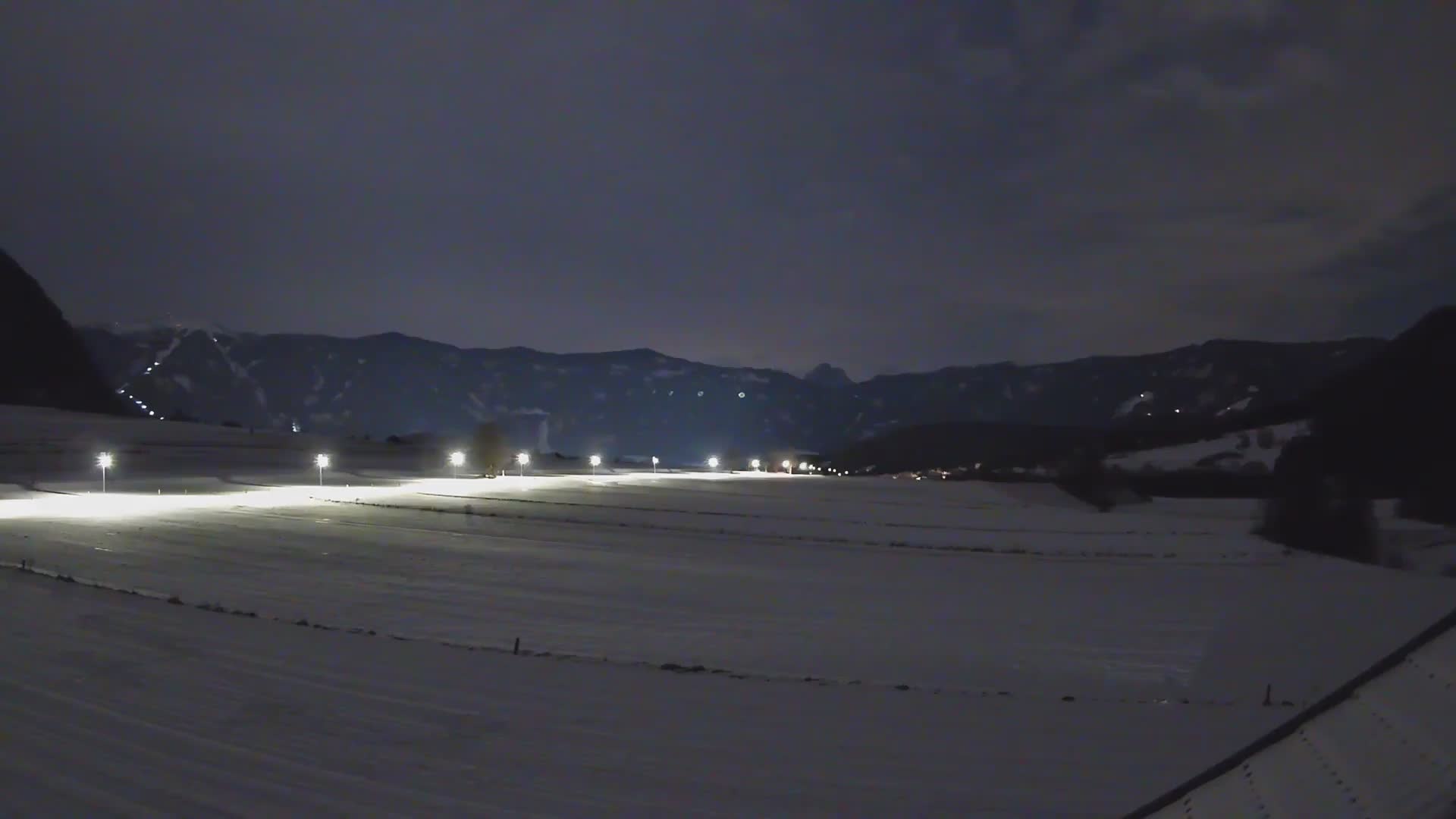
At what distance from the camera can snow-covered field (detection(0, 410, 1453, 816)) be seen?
283 inches

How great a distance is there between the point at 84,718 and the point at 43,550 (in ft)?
49.7

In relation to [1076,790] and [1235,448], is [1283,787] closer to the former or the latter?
[1076,790]

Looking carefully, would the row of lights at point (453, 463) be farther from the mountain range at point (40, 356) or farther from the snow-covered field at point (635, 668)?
the mountain range at point (40, 356)

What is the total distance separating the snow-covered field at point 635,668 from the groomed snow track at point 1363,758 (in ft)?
8.23

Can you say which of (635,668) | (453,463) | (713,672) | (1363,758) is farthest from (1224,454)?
(1363,758)

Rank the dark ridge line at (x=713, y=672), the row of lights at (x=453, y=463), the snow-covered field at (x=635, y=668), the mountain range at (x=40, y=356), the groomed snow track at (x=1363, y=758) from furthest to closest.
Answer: the mountain range at (x=40, y=356), the row of lights at (x=453, y=463), the dark ridge line at (x=713, y=672), the snow-covered field at (x=635, y=668), the groomed snow track at (x=1363, y=758)

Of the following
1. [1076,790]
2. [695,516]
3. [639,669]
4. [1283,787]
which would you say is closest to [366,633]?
Result: [639,669]

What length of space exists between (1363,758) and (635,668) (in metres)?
8.19

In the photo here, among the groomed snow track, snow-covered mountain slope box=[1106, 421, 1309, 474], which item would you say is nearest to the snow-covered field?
the groomed snow track

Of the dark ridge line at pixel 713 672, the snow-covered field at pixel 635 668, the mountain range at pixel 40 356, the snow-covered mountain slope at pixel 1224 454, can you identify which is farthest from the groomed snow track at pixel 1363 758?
the mountain range at pixel 40 356

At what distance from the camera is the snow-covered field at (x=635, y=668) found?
7176mm

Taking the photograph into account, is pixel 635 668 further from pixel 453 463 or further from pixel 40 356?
pixel 40 356

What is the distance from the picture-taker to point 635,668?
10977mm

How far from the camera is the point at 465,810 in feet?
21.6
